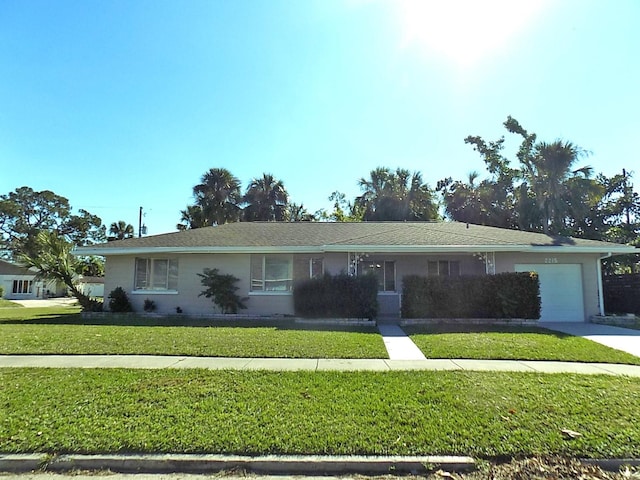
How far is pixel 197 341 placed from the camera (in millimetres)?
9023

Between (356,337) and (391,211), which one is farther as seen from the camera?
(391,211)

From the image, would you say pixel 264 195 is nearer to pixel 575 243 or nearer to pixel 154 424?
pixel 575 243

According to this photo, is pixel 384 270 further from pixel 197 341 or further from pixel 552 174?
pixel 552 174

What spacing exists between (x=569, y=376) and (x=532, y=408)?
2.02 m

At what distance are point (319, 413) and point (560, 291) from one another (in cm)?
1306

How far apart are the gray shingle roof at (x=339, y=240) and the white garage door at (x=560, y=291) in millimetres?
953

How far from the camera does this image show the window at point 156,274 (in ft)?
50.2

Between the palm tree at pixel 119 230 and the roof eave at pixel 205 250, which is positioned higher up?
the palm tree at pixel 119 230

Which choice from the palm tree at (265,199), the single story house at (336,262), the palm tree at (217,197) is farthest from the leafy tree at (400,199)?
the single story house at (336,262)

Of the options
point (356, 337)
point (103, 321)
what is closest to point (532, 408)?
point (356, 337)

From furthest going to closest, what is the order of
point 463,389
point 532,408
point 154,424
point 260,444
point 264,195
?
point 264,195 → point 463,389 → point 532,408 → point 154,424 → point 260,444

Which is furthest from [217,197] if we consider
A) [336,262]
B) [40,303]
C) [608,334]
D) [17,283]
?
[17,283]

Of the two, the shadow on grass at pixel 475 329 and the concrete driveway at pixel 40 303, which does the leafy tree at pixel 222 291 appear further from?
the concrete driveway at pixel 40 303

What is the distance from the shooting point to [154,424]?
4.23 m
